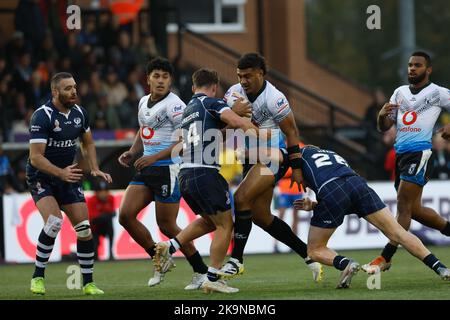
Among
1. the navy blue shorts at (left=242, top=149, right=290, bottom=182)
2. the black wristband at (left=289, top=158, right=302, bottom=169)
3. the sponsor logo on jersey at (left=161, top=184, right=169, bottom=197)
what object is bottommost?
the sponsor logo on jersey at (left=161, top=184, right=169, bottom=197)

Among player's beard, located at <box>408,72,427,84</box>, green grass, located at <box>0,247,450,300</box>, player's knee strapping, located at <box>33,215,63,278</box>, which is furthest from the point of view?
player's beard, located at <box>408,72,427,84</box>

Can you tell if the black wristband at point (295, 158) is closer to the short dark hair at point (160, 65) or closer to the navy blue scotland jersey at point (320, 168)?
the navy blue scotland jersey at point (320, 168)

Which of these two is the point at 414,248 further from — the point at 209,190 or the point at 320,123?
the point at 320,123

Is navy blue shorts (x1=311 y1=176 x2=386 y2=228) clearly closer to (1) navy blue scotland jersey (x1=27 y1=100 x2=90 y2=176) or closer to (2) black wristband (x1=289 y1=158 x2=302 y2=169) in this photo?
(2) black wristband (x1=289 y1=158 x2=302 y2=169)

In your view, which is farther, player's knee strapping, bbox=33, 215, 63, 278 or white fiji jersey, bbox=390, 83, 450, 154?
white fiji jersey, bbox=390, 83, 450, 154

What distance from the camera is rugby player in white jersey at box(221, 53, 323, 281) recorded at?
1227cm

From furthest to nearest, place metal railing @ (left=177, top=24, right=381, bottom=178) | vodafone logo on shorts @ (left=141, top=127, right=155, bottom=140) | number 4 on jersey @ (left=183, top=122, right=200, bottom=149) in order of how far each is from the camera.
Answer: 1. metal railing @ (left=177, top=24, right=381, bottom=178)
2. vodafone logo on shorts @ (left=141, top=127, right=155, bottom=140)
3. number 4 on jersey @ (left=183, top=122, right=200, bottom=149)

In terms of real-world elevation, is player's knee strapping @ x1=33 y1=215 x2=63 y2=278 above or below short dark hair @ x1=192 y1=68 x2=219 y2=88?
below

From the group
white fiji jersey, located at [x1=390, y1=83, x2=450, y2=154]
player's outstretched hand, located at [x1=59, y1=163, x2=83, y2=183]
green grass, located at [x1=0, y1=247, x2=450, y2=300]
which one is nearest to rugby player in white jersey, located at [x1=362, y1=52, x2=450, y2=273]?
white fiji jersey, located at [x1=390, y1=83, x2=450, y2=154]

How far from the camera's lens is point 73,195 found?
41.0ft

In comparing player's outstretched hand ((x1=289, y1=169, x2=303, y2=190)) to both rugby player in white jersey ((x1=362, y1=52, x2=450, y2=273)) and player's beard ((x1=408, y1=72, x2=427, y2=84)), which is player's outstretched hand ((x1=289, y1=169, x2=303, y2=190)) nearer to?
rugby player in white jersey ((x1=362, y1=52, x2=450, y2=273))

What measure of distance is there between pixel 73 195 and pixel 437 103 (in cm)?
439

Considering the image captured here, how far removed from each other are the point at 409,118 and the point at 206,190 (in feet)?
9.99

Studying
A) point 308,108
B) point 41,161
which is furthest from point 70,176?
point 308,108
